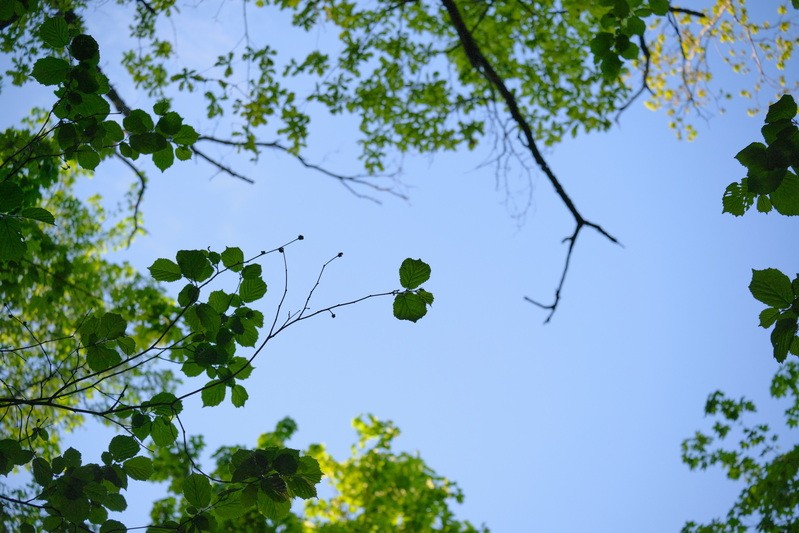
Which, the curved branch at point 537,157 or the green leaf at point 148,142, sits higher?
the curved branch at point 537,157

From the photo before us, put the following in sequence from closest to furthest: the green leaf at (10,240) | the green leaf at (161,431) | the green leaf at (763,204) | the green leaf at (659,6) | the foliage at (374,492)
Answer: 1. the green leaf at (763,204)
2. the green leaf at (10,240)
3. the green leaf at (161,431)
4. the green leaf at (659,6)
5. the foliage at (374,492)

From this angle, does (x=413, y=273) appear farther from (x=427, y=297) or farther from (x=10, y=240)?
(x=10, y=240)

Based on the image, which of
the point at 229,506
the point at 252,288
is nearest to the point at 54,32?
the point at 252,288

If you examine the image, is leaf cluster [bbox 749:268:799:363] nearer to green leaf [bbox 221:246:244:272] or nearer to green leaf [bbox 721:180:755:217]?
green leaf [bbox 721:180:755:217]

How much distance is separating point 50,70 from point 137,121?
1.12ft

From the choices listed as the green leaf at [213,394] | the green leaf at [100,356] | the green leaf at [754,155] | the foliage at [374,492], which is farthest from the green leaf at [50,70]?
the foliage at [374,492]

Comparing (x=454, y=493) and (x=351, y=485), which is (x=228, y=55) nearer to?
(x=351, y=485)

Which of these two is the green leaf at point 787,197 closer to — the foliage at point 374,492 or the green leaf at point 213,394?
the green leaf at point 213,394

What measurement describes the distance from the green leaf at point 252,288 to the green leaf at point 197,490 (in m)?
0.68

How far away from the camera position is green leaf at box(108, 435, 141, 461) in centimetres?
222

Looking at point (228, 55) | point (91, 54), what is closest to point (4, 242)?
point (91, 54)

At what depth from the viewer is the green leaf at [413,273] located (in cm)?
213

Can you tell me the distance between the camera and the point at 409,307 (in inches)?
86.4

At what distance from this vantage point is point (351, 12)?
7.57m
